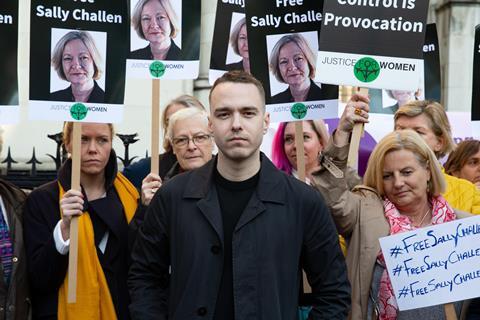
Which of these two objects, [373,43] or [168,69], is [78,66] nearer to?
[168,69]

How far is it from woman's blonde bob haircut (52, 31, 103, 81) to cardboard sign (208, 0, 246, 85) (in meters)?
1.63

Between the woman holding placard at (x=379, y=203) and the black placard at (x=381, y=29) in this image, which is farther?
the black placard at (x=381, y=29)

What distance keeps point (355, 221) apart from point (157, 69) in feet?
6.09

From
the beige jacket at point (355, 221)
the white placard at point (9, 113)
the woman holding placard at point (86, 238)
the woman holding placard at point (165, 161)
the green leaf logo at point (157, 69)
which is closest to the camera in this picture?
the beige jacket at point (355, 221)

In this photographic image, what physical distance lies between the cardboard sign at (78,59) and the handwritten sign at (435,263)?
74.3 inches

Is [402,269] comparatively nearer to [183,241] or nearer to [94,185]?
[183,241]

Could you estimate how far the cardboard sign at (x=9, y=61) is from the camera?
516cm

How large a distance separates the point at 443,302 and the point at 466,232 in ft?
1.26

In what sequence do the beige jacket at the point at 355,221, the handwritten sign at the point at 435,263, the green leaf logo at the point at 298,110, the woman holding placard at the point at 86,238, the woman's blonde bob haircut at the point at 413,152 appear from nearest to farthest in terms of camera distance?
1. the handwritten sign at the point at 435,263
2. the beige jacket at the point at 355,221
3. the woman's blonde bob haircut at the point at 413,152
4. the woman holding placard at the point at 86,238
5. the green leaf logo at the point at 298,110

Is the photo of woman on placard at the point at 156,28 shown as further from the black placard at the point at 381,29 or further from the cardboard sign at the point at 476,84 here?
the cardboard sign at the point at 476,84

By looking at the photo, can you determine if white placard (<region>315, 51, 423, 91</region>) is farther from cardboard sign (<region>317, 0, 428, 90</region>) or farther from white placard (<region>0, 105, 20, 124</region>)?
white placard (<region>0, 105, 20, 124</region>)

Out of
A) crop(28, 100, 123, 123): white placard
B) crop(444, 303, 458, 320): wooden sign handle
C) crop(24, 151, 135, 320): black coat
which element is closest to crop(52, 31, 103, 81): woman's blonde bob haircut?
crop(28, 100, 123, 123): white placard

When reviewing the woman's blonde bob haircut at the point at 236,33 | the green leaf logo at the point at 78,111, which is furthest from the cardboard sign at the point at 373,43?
the woman's blonde bob haircut at the point at 236,33

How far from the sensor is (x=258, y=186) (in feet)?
12.9
